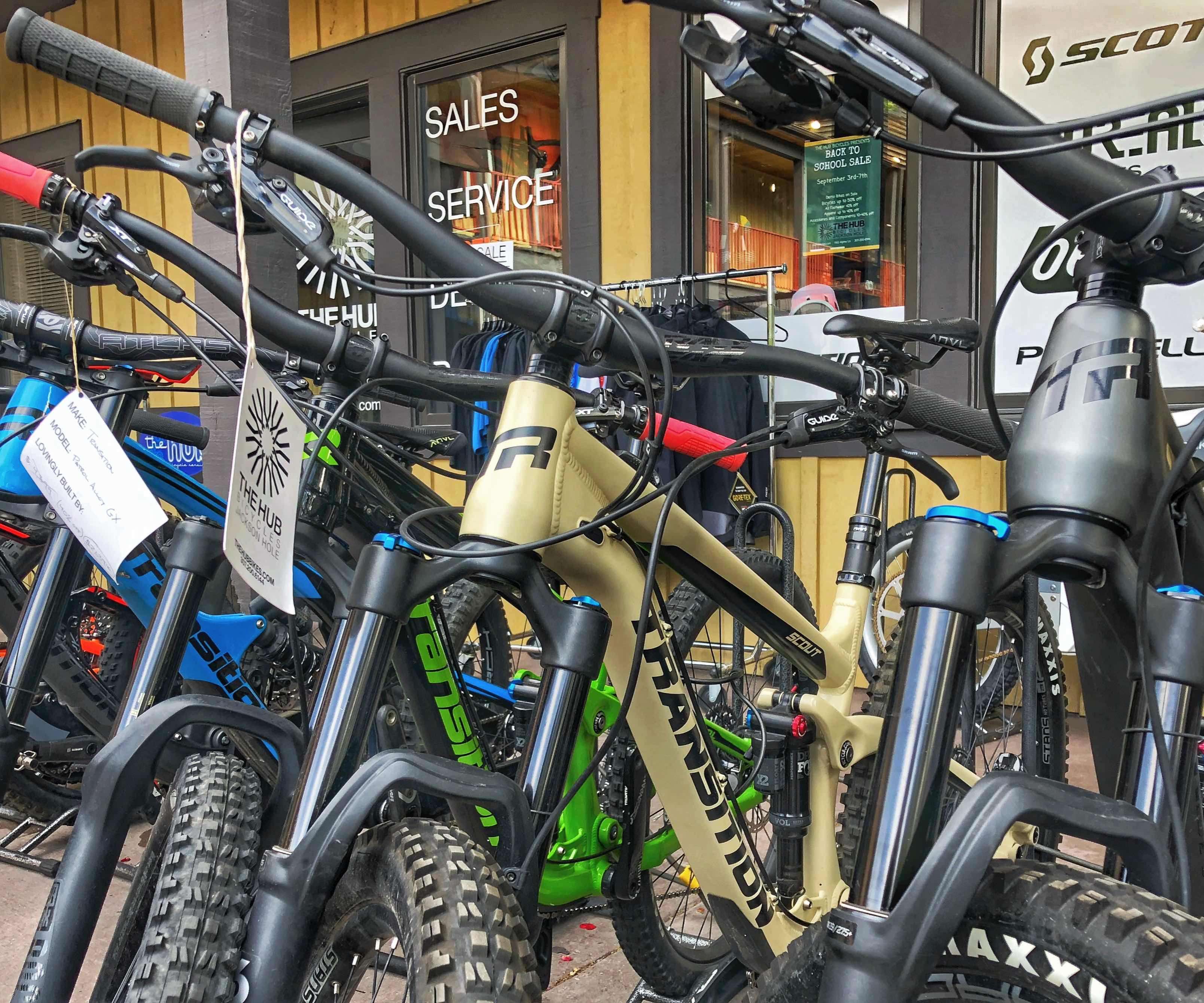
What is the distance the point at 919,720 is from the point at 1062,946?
0.18 metres

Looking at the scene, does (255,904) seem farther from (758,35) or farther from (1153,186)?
(1153,186)

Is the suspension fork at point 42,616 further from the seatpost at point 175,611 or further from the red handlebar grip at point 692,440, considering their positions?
the red handlebar grip at point 692,440

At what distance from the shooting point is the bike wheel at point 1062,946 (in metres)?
0.69

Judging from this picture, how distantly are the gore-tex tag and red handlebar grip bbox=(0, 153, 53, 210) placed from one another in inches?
27.4

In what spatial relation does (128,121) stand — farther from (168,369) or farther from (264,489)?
(264,489)

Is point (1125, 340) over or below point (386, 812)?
over

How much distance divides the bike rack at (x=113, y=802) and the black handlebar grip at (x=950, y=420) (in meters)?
0.97

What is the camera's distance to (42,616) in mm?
1830

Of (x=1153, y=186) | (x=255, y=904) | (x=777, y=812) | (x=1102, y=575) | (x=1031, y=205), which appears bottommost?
(x=777, y=812)

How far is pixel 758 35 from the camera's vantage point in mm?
837

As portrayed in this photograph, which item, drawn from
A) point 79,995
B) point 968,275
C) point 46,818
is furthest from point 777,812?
point 968,275

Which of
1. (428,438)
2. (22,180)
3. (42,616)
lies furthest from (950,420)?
(42,616)

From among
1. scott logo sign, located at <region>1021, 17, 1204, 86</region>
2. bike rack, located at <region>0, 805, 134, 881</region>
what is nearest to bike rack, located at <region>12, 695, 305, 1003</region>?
bike rack, located at <region>0, 805, 134, 881</region>

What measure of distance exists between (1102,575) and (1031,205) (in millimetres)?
3246
